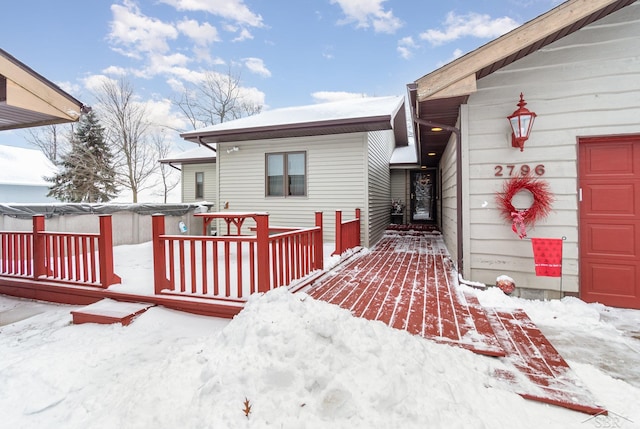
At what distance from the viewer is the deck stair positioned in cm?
321

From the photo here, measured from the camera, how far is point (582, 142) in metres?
3.58

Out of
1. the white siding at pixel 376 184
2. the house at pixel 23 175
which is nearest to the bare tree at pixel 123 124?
the house at pixel 23 175

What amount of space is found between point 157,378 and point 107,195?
16.9m

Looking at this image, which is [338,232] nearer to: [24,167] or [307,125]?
[307,125]

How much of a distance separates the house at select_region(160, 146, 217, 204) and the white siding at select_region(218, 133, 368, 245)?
433cm

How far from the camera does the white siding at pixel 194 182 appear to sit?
1255 centimetres

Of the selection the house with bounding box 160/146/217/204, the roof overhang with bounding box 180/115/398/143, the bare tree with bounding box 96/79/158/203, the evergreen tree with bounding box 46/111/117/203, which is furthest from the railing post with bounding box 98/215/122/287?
the evergreen tree with bounding box 46/111/117/203

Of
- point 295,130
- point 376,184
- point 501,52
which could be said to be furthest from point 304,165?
point 501,52

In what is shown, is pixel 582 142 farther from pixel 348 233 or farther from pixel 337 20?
pixel 337 20

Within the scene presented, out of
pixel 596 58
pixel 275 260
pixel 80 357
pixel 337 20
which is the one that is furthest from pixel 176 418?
pixel 337 20

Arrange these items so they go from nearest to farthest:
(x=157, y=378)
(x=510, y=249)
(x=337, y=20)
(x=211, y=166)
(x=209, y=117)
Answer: (x=157, y=378) → (x=510, y=249) → (x=211, y=166) → (x=337, y=20) → (x=209, y=117)

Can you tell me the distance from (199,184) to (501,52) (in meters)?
12.0

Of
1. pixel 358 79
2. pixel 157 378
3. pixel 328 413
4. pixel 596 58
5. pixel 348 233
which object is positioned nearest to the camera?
pixel 328 413

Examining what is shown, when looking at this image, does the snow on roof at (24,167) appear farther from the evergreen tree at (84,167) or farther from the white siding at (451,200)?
the white siding at (451,200)
